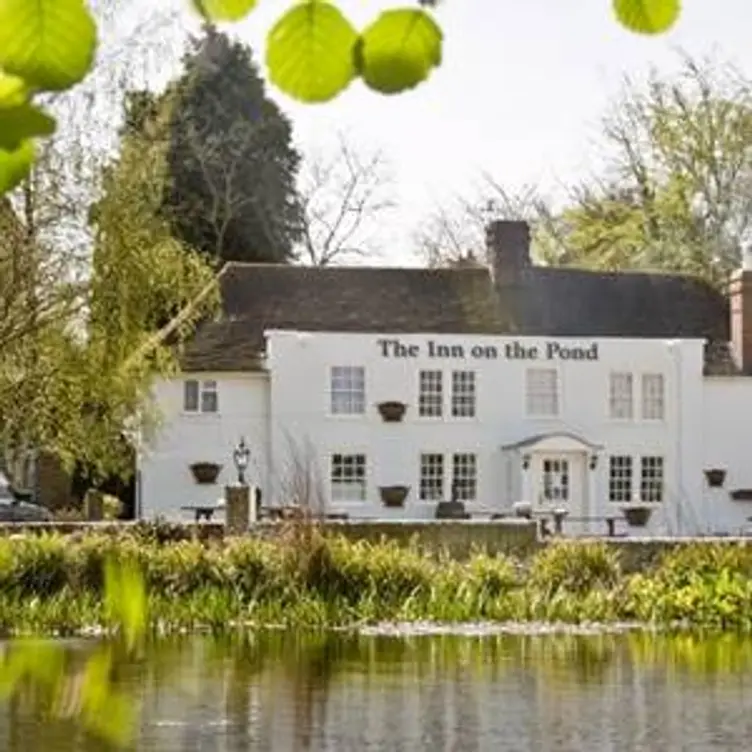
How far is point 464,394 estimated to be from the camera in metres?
41.2

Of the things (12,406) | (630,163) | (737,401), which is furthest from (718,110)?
(12,406)

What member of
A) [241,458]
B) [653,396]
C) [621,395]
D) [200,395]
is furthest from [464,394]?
[241,458]

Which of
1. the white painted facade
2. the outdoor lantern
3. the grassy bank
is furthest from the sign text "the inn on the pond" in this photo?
the grassy bank

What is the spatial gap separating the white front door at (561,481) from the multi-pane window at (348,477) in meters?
3.65

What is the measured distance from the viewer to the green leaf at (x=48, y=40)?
36.9 inches

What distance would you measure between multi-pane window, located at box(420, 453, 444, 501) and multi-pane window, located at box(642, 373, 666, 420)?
477 centimetres

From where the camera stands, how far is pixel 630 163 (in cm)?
5231

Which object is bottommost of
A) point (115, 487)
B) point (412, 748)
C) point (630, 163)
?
point (412, 748)

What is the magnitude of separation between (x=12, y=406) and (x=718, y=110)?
2723 cm

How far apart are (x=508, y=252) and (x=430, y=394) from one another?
440cm

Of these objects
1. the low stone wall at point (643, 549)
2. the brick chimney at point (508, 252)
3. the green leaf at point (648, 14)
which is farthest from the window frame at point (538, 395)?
the green leaf at point (648, 14)

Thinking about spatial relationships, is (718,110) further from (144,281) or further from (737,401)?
(144,281)

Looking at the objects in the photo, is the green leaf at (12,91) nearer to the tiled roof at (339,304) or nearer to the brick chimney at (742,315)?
the tiled roof at (339,304)

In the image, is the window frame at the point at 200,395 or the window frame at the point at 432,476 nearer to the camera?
the window frame at the point at 200,395
